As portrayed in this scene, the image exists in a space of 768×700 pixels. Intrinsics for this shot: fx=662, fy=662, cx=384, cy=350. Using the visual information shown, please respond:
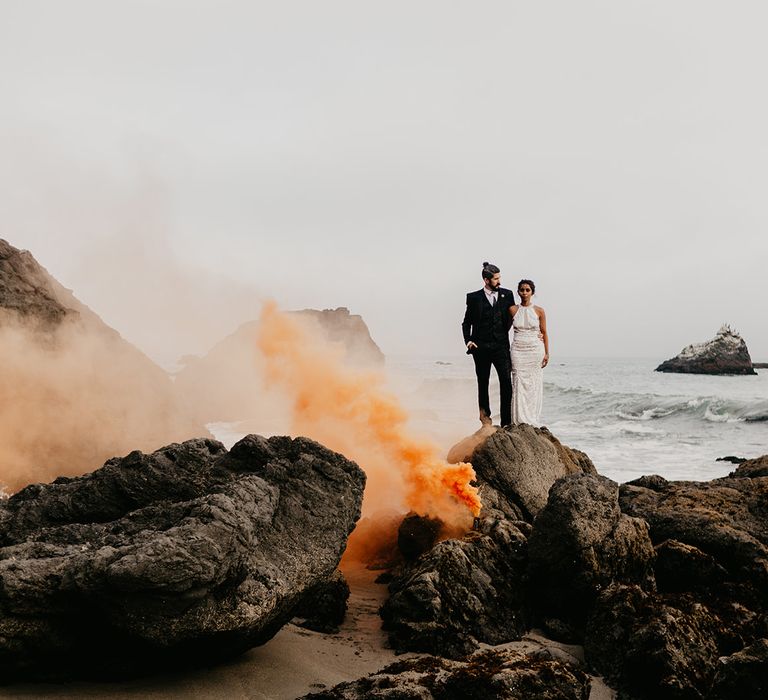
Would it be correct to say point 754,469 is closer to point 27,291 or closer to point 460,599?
point 460,599

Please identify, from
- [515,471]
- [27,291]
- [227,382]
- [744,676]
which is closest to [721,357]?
[227,382]

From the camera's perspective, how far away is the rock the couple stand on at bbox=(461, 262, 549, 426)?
11742 millimetres

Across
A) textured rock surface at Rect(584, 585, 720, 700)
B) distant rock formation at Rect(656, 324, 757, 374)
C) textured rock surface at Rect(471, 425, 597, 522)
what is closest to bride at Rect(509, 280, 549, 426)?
textured rock surface at Rect(471, 425, 597, 522)

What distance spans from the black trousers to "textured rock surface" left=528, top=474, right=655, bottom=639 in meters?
4.67

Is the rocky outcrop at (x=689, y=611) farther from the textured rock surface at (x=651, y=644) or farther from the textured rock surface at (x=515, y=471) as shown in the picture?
the textured rock surface at (x=515, y=471)

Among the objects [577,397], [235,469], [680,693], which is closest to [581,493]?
[680,693]

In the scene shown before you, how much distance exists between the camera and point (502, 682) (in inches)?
177

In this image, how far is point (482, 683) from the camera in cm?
453

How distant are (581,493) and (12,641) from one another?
214 inches

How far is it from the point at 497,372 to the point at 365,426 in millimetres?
2963

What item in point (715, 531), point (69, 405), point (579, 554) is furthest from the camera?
point (69, 405)

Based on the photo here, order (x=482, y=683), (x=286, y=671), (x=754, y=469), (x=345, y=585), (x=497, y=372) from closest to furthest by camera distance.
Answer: (x=482, y=683), (x=286, y=671), (x=345, y=585), (x=497, y=372), (x=754, y=469)

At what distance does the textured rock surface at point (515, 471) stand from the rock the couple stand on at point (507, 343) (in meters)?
1.42

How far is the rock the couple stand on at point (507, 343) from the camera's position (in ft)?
38.5
